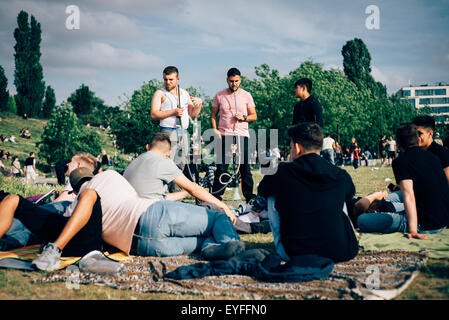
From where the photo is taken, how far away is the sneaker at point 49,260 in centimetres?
332

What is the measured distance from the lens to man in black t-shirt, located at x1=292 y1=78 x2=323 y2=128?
7.21 meters

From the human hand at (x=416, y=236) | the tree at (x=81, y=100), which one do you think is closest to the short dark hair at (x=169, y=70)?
the human hand at (x=416, y=236)

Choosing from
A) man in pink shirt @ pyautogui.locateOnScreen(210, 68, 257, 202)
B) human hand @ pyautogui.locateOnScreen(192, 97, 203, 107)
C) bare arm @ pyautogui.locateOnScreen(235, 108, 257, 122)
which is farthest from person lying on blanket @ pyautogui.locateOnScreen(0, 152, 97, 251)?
bare arm @ pyautogui.locateOnScreen(235, 108, 257, 122)

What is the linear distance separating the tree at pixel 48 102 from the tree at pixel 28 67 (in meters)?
4.07

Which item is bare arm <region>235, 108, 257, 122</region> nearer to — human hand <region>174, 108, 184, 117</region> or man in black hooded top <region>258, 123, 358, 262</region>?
human hand <region>174, 108, 184, 117</region>

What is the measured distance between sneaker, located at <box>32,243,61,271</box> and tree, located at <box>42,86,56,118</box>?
72.8 meters

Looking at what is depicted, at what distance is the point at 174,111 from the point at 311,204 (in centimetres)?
410

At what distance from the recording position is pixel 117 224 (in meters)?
3.80

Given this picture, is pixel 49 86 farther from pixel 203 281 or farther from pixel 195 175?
pixel 203 281

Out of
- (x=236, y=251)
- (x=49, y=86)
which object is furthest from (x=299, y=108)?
(x=49, y=86)

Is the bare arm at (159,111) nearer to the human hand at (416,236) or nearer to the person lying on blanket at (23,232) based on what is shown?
the person lying on blanket at (23,232)

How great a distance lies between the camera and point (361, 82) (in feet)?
196

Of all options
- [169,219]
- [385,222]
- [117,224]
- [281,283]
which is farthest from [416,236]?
[117,224]

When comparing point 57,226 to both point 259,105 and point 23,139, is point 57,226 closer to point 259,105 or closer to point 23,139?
point 259,105
